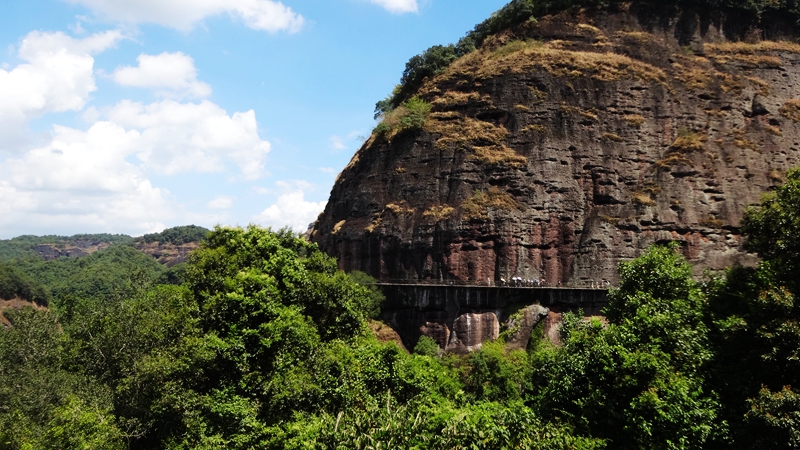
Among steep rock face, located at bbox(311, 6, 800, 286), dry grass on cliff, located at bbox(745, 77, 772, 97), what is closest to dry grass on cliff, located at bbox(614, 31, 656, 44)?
steep rock face, located at bbox(311, 6, 800, 286)

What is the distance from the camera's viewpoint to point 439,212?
38969mm

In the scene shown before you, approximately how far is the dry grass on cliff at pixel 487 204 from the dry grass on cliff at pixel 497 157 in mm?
2077

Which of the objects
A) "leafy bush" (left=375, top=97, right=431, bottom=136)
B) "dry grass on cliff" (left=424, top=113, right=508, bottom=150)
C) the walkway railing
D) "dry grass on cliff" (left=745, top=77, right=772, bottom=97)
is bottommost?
the walkway railing

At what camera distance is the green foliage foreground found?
13.3 meters

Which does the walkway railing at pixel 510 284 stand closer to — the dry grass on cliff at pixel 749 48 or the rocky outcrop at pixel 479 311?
the rocky outcrop at pixel 479 311

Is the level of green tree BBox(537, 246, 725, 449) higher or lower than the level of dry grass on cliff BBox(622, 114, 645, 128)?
lower

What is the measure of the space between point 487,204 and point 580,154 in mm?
7925

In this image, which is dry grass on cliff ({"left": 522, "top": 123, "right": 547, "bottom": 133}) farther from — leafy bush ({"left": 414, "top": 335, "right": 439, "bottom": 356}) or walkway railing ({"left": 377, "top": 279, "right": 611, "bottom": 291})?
leafy bush ({"left": 414, "top": 335, "right": 439, "bottom": 356})

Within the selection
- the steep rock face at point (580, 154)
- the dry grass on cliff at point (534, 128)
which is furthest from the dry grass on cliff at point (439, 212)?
the dry grass on cliff at point (534, 128)

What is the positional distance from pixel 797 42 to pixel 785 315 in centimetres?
4413

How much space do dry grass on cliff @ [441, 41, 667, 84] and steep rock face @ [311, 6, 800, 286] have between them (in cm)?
13

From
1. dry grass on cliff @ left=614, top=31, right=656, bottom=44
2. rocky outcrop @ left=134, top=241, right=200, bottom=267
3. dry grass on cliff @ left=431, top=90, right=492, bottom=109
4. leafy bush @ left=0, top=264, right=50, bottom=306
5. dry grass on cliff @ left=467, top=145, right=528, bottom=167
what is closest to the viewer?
dry grass on cliff @ left=467, top=145, right=528, bottom=167

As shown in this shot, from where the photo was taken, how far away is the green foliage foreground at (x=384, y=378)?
43.5ft

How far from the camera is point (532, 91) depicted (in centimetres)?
4166
